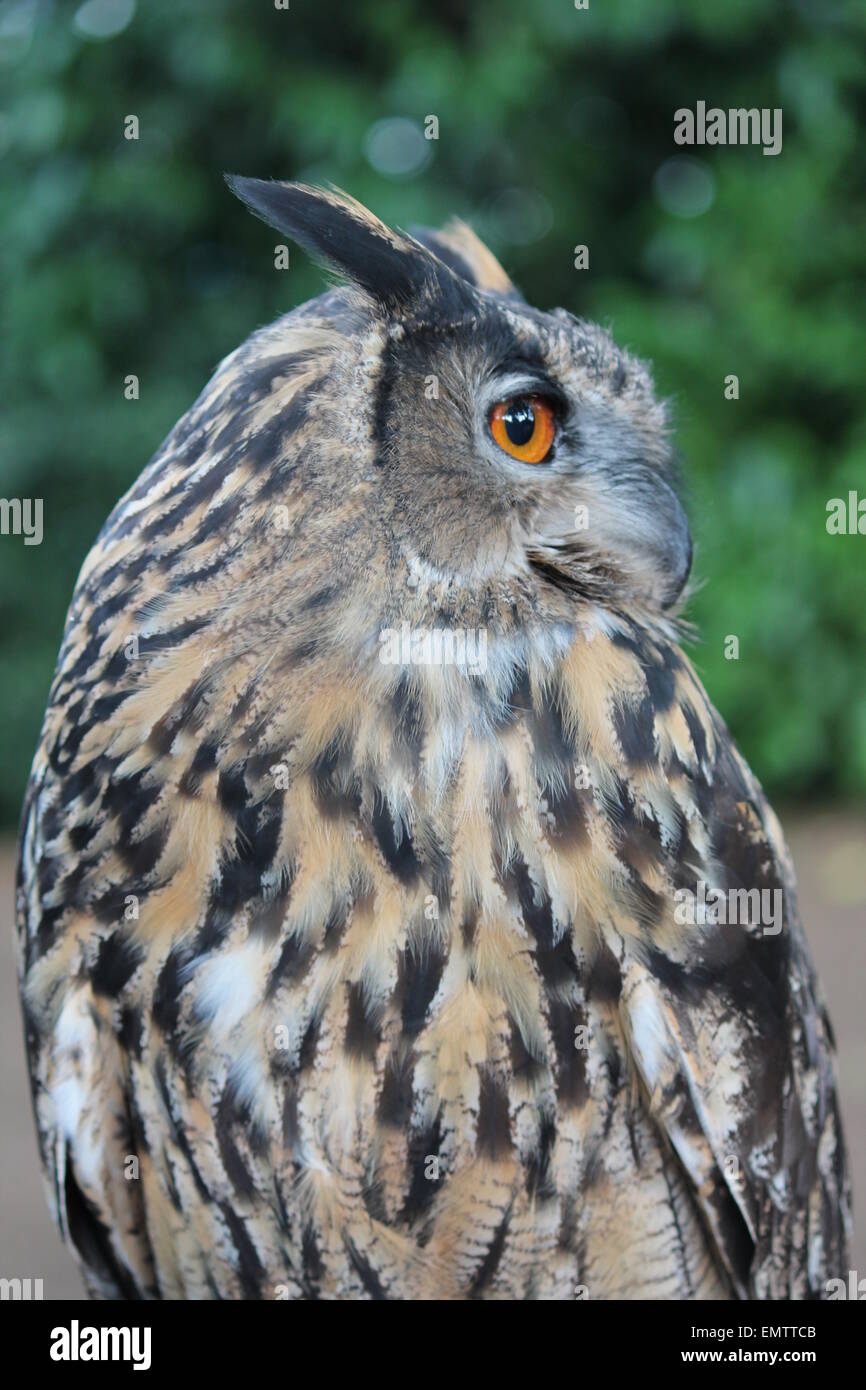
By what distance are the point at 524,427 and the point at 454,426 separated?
0.36 ft

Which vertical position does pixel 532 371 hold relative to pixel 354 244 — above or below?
below

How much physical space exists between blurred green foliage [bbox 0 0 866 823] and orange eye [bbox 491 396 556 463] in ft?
13.2

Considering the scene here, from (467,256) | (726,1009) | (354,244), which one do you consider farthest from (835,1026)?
(354,244)

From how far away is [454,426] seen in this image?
1535 millimetres

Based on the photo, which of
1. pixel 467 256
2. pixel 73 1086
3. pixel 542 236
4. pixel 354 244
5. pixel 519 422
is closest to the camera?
pixel 354 244

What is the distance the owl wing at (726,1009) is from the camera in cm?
166

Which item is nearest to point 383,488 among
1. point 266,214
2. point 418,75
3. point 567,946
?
point 266,214

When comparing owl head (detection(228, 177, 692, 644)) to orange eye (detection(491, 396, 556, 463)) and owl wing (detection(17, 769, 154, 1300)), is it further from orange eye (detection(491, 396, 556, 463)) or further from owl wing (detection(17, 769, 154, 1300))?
owl wing (detection(17, 769, 154, 1300))

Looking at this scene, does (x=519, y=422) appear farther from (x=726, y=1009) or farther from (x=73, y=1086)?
(x=73, y=1086)

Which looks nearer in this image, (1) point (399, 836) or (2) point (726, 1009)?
(1) point (399, 836)

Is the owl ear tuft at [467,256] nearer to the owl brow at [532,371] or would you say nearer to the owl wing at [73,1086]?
the owl brow at [532,371]

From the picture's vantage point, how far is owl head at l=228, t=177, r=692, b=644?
150 cm
